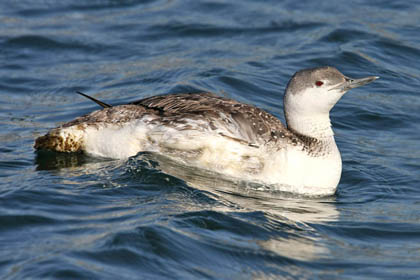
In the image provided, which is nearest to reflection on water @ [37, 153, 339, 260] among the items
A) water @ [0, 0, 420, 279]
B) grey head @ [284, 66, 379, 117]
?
water @ [0, 0, 420, 279]

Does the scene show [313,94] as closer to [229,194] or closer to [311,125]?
[311,125]

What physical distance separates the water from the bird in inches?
6.7

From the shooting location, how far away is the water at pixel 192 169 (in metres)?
6.39

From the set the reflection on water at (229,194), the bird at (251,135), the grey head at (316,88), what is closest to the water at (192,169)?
the reflection on water at (229,194)

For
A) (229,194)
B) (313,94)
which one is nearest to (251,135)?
(229,194)

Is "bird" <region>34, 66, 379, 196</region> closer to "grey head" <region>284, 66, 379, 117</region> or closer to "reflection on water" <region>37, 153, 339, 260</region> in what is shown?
"grey head" <region>284, 66, 379, 117</region>

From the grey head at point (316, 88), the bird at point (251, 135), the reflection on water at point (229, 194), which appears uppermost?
the grey head at point (316, 88)

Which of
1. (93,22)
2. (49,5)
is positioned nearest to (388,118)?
(93,22)

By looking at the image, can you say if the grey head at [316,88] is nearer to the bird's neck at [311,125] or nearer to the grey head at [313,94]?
the grey head at [313,94]

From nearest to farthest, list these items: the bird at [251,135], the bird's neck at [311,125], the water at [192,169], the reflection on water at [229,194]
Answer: the water at [192,169] < the reflection on water at [229,194] < the bird at [251,135] < the bird's neck at [311,125]

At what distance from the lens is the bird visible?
7.98 meters

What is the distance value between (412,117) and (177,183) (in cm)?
442

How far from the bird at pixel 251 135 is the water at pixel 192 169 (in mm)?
169

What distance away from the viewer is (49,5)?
15617 mm
